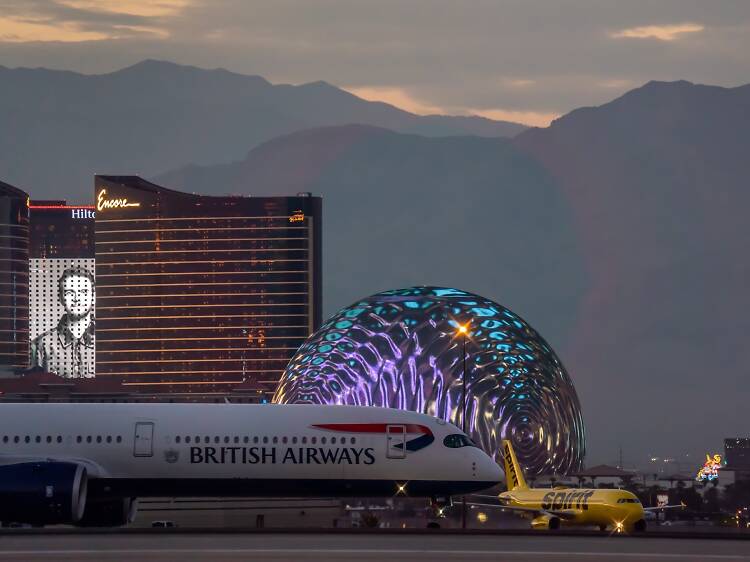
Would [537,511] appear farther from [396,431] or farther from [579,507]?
[396,431]

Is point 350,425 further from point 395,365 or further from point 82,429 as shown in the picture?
point 395,365

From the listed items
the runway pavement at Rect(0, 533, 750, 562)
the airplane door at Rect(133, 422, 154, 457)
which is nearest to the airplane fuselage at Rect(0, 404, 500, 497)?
the airplane door at Rect(133, 422, 154, 457)

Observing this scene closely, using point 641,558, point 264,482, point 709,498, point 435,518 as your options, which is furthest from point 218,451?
point 709,498

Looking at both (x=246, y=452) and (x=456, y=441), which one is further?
(x=456, y=441)

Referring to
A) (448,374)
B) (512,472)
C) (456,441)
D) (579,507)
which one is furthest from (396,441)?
(448,374)

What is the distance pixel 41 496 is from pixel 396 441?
12.2 metres

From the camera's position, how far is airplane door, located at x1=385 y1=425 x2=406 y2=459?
60719 mm

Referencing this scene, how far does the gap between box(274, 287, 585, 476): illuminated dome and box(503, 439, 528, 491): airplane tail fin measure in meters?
9.12

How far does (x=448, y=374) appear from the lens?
99.8 meters

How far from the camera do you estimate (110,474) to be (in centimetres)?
6034

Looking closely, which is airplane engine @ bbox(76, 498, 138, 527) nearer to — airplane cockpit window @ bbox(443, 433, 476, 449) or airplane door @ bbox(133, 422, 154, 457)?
airplane door @ bbox(133, 422, 154, 457)

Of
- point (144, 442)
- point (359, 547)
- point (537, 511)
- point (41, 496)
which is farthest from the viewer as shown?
point (537, 511)

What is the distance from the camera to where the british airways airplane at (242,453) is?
60.4m

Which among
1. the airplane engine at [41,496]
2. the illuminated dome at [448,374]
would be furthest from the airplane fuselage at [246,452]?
the illuminated dome at [448,374]
